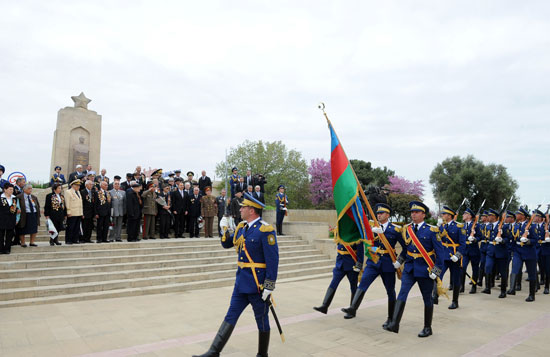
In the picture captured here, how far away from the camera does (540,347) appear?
551 centimetres

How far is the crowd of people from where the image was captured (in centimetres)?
977

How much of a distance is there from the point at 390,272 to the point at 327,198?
106 feet

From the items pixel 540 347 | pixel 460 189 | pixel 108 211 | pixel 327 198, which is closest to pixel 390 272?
pixel 540 347

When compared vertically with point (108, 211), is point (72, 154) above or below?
above

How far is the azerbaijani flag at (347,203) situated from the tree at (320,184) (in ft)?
101

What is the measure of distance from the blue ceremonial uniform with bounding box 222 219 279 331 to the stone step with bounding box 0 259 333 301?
535 centimetres

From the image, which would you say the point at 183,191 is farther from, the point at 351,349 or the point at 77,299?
the point at 351,349

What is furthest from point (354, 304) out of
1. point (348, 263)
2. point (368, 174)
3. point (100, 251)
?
point (368, 174)

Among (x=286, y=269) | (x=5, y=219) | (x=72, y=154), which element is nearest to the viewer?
(x=5, y=219)

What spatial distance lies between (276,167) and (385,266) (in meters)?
35.4

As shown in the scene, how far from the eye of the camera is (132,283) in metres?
9.18

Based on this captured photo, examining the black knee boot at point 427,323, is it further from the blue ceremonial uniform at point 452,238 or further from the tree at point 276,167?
the tree at point 276,167

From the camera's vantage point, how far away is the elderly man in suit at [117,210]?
1195 centimetres

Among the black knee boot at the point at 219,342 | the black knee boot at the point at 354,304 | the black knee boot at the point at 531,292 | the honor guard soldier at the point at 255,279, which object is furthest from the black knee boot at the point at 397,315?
the black knee boot at the point at 531,292
